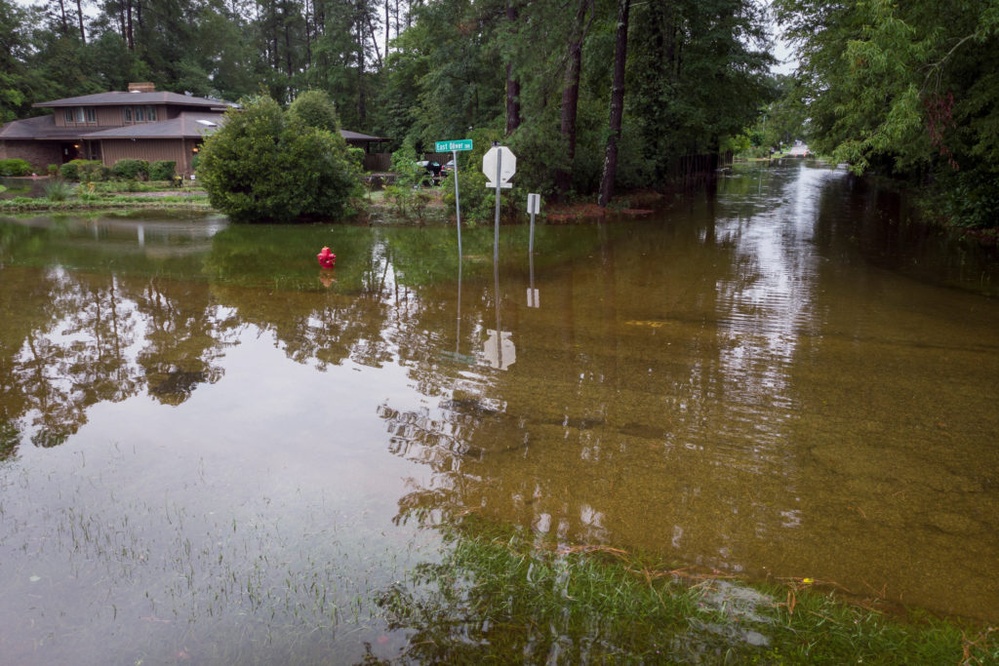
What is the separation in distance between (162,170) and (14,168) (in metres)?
9.94

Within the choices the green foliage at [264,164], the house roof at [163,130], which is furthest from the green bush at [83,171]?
the green foliage at [264,164]

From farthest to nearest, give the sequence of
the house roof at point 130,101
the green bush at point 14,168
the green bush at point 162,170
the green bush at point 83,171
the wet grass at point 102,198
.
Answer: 1. the house roof at point 130,101
2. the green bush at point 14,168
3. the green bush at point 162,170
4. the green bush at point 83,171
5. the wet grass at point 102,198

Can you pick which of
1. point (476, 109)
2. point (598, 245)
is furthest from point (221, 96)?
point (598, 245)

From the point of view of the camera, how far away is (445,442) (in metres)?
5.65

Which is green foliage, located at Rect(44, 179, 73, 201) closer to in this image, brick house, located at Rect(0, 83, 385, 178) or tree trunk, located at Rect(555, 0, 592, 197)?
brick house, located at Rect(0, 83, 385, 178)

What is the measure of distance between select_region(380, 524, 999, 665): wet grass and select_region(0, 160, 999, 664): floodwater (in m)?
0.20

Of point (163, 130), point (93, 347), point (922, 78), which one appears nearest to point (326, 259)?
point (93, 347)

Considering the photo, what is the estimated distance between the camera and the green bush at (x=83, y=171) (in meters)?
32.8

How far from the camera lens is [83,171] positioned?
3375cm

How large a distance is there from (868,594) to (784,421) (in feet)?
7.87

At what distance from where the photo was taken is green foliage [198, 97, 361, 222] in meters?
20.0

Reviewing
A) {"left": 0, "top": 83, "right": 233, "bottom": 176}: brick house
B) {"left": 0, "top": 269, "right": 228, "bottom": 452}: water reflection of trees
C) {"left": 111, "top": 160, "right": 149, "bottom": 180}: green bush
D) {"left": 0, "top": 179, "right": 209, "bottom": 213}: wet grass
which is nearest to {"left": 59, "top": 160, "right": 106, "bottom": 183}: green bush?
{"left": 111, "top": 160, "right": 149, "bottom": 180}: green bush

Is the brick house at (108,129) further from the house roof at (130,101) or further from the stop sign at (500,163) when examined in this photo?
the stop sign at (500,163)

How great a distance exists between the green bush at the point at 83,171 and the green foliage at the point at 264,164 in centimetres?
1554
